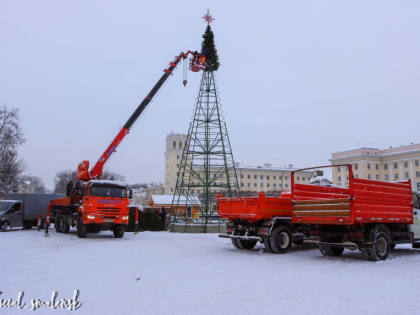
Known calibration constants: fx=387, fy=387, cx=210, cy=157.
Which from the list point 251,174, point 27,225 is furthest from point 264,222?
point 251,174

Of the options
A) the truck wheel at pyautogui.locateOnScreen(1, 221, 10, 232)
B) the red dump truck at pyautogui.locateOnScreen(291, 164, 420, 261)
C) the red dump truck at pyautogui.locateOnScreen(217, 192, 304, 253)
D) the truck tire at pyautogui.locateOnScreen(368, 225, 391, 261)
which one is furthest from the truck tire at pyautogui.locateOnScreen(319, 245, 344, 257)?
the truck wheel at pyautogui.locateOnScreen(1, 221, 10, 232)

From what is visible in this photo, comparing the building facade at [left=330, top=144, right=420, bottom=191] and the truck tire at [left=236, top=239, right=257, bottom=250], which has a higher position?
the building facade at [left=330, top=144, right=420, bottom=191]

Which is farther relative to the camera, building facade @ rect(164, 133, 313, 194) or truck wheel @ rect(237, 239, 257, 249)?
building facade @ rect(164, 133, 313, 194)

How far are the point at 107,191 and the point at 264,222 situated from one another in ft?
28.1

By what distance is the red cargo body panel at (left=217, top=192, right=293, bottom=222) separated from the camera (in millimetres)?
12445

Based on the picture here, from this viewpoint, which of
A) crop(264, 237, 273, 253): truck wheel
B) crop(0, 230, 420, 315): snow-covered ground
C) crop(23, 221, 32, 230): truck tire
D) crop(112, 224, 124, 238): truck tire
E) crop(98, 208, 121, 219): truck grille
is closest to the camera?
crop(0, 230, 420, 315): snow-covered ground

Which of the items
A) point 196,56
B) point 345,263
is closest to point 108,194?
point 196,56

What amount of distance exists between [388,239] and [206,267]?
214 inches

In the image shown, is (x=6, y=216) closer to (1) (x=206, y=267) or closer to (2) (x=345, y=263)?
(1) (x=206, y=267)

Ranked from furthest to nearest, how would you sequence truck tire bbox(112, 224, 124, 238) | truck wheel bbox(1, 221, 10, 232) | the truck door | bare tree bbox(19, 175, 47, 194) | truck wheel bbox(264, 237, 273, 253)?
bare tree bbox(19, 175, 47, 194), truck wheel bbox(1, 221, 10, 232), truck tire bbox(112, 224, 124, 238), the truck door, truck wheel bbox(264, 237, 273, 253)

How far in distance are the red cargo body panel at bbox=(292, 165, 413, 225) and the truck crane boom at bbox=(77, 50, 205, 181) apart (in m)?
11.5

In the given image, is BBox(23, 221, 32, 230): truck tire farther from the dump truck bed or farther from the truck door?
the truck door

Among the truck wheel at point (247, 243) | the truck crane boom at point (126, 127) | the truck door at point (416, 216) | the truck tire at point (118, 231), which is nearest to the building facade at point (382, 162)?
the truck crane boom at point (126, 127)

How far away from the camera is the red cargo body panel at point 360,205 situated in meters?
10.3
